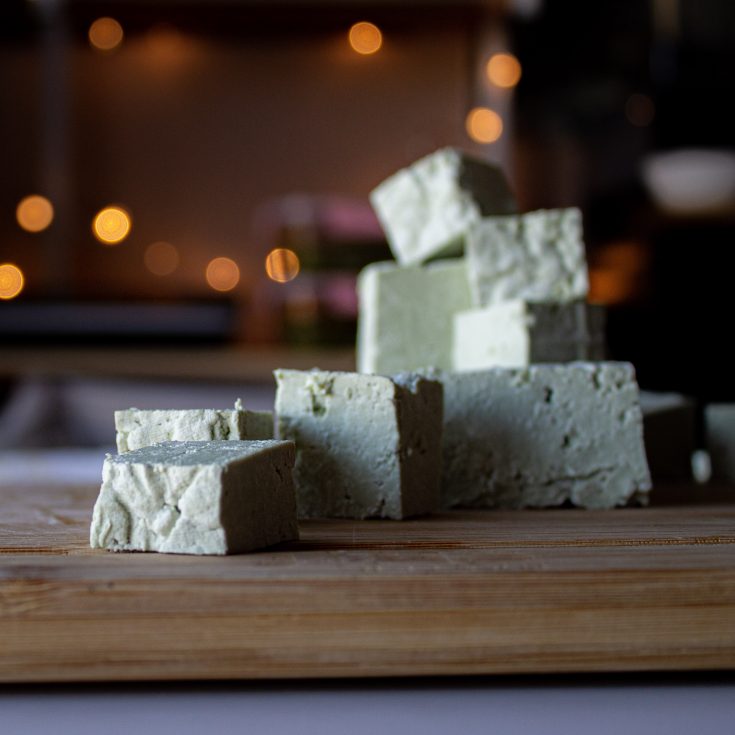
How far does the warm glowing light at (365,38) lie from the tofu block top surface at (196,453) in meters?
3.07

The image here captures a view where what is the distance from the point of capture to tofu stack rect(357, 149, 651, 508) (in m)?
1.38

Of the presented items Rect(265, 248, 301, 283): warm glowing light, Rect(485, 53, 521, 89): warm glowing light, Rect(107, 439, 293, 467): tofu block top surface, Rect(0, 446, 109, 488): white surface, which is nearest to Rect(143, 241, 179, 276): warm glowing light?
Rect(265, 248, 301, 283): warm glowing light

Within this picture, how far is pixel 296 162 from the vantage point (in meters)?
3.92

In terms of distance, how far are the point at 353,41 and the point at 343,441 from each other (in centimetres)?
297

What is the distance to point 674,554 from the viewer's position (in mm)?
976

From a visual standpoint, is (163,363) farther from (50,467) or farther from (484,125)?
(484,125)

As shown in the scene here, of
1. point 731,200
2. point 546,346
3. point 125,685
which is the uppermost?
point 731,200

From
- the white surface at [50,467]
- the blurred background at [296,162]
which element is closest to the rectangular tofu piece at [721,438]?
the white surface at [50,467]

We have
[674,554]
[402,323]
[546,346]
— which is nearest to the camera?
[674,554]

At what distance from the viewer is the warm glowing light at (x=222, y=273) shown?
3879 mm

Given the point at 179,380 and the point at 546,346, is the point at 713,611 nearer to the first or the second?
the point at 546,346

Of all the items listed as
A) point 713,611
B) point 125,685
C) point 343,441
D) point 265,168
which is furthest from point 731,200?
point 125,685

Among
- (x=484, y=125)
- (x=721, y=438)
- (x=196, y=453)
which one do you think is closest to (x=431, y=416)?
(x=196, y=453)

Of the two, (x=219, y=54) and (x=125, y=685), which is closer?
(x=125, y=685)
